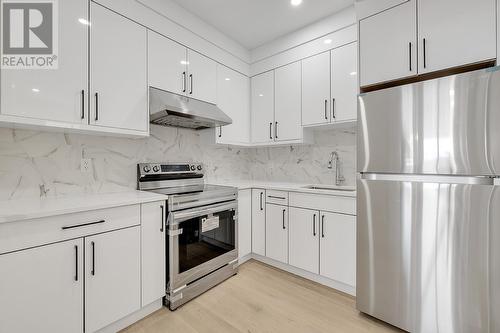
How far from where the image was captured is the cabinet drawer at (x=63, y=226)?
115 centimetres

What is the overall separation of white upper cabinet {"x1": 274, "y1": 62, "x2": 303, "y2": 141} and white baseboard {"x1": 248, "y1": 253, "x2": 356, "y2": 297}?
148cm

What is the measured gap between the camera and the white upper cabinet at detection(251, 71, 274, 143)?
113 inches

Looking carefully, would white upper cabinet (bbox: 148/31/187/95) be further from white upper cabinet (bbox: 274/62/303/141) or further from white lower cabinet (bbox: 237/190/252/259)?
white lower cabinet (bbox: 237/190/252/259)

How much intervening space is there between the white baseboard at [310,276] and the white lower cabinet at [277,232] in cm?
10

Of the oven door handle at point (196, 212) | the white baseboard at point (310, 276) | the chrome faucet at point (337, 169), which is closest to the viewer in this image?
the oven door handle at point (196, 212)

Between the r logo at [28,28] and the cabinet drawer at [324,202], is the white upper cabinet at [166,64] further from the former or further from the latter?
the cabinet drawer at [324,202]

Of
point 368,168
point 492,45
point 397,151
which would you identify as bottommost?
point 368,168

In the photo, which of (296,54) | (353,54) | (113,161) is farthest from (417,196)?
(113,161)

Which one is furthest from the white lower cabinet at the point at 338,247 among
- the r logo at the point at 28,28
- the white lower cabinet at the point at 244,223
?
the r logo at the point at 28,28

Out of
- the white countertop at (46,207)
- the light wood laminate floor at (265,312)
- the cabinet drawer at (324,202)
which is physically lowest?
the light wood laminate floor at (265,312)

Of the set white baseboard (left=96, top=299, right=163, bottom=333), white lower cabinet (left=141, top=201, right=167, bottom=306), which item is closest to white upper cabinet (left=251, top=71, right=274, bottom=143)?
white lower cabinet (left=141, top=201, right=167, bottom=306)

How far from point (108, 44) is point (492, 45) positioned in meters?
2.58

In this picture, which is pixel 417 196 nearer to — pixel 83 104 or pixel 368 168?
pixel 368 168

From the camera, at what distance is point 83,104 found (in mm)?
1593
